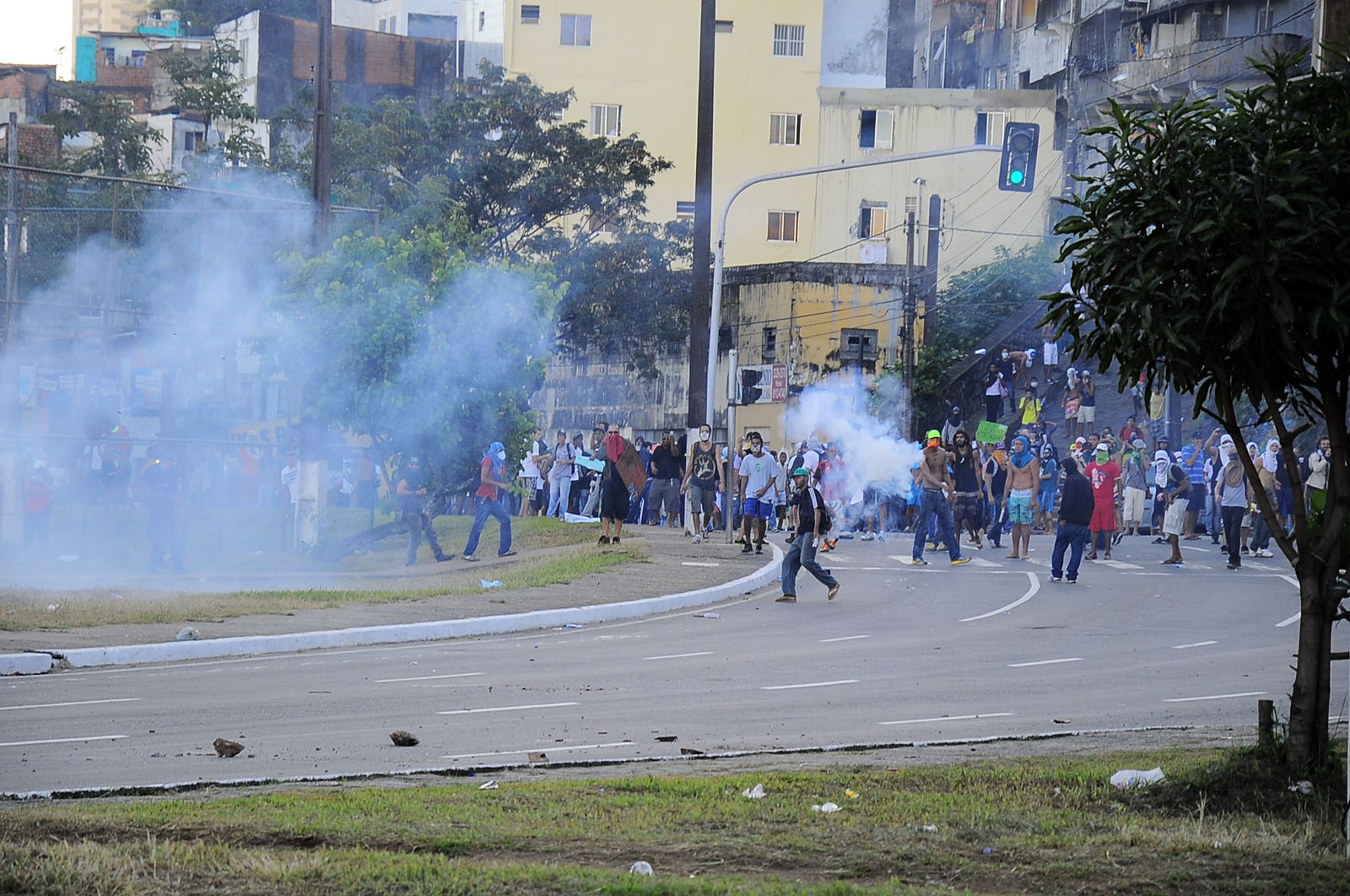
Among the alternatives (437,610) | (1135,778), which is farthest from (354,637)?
(1135,778)

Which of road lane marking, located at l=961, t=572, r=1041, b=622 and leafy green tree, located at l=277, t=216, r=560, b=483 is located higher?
leafy green tree, located at l=277, t=216, r=560, b=483

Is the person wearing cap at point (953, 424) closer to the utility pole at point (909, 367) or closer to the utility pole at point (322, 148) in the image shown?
the utility pole at point (909, 367)

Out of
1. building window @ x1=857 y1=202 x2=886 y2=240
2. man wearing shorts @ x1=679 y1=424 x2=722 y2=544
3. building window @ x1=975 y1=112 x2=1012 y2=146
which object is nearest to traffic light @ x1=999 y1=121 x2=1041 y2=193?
man wearing shorts @ x1=679 y1=424 x2=722 y2=544

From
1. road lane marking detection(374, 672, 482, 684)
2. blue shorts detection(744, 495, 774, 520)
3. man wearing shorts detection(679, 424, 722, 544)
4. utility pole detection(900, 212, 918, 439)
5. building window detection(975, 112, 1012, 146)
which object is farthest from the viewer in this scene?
building window detection(975, 112, 1012, 146)

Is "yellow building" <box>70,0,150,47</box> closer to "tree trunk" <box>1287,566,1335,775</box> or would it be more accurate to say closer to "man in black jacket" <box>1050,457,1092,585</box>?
"man in black jacket" <box>1050,457,1092,585</box>

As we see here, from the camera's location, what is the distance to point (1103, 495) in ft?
79.8

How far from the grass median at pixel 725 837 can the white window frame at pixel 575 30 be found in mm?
55572

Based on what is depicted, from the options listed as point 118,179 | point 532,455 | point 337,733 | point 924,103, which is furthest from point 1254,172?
point 924,103

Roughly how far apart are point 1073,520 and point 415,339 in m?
10.4

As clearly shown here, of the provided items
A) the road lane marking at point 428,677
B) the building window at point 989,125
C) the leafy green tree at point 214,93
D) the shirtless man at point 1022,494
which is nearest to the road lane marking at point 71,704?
the road lane marking at point 428,677

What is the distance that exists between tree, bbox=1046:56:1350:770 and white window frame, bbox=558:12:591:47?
55.2 metres

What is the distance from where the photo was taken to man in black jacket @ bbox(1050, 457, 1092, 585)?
21141mm

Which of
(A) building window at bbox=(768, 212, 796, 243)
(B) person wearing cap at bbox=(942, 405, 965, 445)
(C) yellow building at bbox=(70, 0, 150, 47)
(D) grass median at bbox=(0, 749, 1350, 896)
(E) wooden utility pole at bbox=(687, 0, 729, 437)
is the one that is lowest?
(D) grass median at bbox=(0, 749, 1350, 896)

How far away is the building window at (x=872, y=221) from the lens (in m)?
59.5
